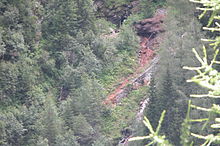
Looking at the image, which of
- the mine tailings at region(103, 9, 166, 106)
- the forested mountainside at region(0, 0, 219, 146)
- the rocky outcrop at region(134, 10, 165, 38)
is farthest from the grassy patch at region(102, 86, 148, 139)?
the rocky outcrop at region(134, 10, 165, 38)

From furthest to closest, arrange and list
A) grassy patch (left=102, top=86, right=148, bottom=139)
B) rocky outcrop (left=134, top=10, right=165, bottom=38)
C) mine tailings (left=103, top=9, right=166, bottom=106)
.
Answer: rocky outcrop (left=134, top=10, right=165, bottom=38) < mine tailings (left=103, top=9, right=166, bottom=106) < grassy patch (left=102, top=86, right=148, bottom=139)

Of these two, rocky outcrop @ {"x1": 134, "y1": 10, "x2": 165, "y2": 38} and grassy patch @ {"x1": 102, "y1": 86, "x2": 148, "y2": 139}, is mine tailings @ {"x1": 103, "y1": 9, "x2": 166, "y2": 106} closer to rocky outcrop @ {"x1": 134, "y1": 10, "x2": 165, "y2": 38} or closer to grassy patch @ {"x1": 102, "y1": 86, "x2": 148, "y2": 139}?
rocky outcrop @ {"x1": 134, "y1": 10, "x2": 165, "y2": 38}

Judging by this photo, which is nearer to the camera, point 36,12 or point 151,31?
point 36,12

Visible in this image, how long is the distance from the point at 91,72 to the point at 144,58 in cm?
327

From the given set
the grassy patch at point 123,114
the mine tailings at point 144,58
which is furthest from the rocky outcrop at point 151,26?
the grassy patch at point 123,114

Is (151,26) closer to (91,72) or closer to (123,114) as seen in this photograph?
(91,72)

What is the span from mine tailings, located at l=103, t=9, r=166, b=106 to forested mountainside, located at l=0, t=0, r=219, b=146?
5 centimetres

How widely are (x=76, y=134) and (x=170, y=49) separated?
4575 millimetres

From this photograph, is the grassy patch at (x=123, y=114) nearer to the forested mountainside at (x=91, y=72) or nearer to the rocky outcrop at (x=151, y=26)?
the forested mountainside at (x=91, y=72)

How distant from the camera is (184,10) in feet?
57.4

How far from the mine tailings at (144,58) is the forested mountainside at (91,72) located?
0.15ft

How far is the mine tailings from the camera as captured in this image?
20.2 m

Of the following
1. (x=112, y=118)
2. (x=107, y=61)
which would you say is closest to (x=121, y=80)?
(x=107, y=61)

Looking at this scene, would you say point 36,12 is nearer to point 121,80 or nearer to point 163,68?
point 121,80
